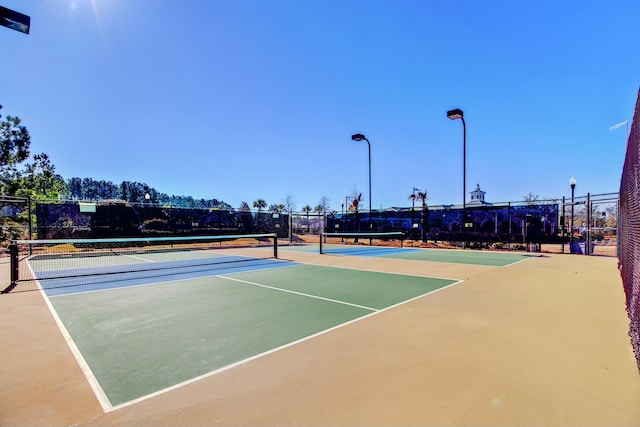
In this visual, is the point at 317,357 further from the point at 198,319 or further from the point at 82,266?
the point at 82,266

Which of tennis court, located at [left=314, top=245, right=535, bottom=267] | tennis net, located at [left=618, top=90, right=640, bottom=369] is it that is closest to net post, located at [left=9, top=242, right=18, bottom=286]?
tennis court, located at [left=314, top=245, right=535, bottom=267]

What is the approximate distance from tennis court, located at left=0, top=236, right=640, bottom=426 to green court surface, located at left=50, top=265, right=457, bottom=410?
2 cm

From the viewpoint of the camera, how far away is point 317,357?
305cm

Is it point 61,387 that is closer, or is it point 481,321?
point 61,387

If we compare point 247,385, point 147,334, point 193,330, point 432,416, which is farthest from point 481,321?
point 147,334

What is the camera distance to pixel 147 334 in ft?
12.1

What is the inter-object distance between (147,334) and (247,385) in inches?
73.3

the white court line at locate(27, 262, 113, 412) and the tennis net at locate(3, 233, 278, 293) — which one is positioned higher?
the white court line at locate(27, 262, 113, 412)

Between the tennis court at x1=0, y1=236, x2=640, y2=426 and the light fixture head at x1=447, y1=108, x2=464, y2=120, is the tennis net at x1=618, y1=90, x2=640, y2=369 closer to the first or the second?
the tennis court at x1=0, y1=236, x2=640, y2=426

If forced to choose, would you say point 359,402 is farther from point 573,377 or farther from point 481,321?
point 481,321

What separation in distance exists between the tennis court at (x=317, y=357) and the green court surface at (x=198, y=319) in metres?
0.02

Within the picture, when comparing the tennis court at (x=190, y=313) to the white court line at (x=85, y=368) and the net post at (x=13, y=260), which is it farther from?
the net post at (x=13, y=260)

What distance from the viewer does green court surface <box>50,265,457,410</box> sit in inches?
110

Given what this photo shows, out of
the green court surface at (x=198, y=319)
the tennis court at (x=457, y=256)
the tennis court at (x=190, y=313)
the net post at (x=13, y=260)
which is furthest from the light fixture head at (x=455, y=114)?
the net post at (x=13, y=260)
